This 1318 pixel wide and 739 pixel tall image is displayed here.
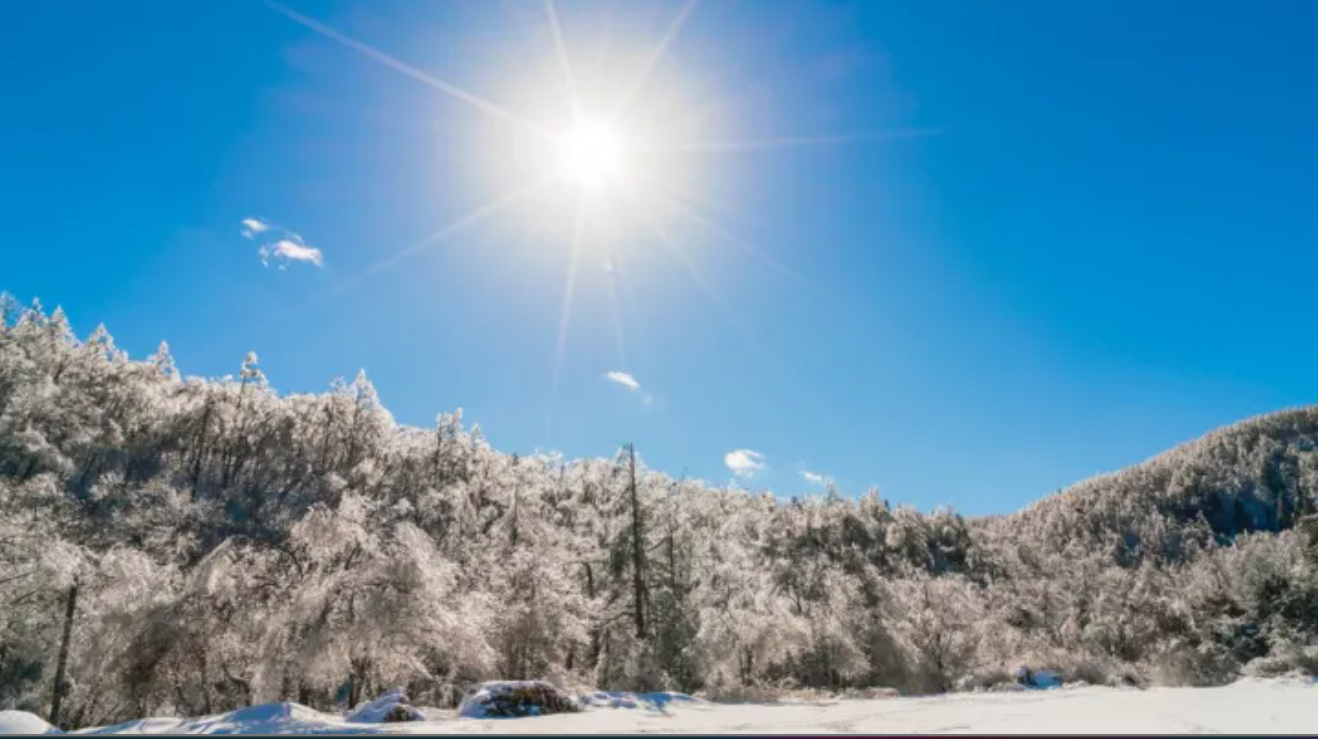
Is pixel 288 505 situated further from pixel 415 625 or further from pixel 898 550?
pixel 898 550

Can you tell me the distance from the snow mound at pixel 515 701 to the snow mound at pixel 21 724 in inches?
255

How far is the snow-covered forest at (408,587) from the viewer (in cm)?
1952

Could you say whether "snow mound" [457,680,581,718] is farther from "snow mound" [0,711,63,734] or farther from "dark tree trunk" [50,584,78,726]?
"dark tree trunk" [50,584,78,726]

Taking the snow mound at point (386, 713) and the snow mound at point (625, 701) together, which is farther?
the snow mound at point (625, 701)

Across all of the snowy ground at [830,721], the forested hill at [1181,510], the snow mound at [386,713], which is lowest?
the snowy ground at [830,721]

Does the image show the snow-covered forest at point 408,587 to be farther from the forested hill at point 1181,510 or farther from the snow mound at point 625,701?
the forested hill at point 1181,510

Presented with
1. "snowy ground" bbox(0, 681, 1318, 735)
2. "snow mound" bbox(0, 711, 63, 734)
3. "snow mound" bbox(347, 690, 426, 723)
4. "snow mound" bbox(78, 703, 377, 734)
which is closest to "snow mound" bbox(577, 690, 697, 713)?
"snowy ground" bbox(0, 681, 1318, 735)

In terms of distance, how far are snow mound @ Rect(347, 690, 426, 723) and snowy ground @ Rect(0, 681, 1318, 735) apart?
41cm

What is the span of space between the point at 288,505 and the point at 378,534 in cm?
5943

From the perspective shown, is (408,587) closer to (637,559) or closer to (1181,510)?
(637,559)

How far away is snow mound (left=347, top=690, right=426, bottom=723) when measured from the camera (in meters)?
12.6

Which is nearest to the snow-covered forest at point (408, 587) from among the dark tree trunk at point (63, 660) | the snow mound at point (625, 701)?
the dark tree trunk at point (63, 660)

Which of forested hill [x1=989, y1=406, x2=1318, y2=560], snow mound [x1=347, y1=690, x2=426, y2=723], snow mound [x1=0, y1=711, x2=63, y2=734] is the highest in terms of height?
forested hill [x1=989, y1=406, x2=1318, y2=560]

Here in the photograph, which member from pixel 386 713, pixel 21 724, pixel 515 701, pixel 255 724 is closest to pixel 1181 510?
pixel 515 701
